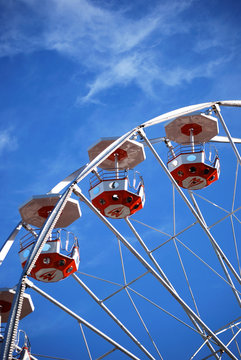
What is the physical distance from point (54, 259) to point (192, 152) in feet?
28.3

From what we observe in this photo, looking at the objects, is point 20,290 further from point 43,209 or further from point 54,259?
point 43,209

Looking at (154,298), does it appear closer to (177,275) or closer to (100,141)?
(177,275)

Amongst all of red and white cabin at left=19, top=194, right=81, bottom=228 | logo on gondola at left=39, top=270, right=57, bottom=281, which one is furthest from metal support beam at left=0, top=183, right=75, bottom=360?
logo on gondola at left=39, top=270, right=57, bottom=281

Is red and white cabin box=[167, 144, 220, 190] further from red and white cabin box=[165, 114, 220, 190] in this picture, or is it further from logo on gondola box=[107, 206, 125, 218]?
logo on gondola box=[107, 206, 125, 218]

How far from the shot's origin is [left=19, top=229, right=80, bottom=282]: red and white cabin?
86.9ft

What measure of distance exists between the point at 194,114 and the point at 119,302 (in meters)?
73.4

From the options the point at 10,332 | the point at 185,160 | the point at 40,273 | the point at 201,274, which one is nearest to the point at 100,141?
the point at 185,160

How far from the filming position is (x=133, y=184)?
28.7 metres

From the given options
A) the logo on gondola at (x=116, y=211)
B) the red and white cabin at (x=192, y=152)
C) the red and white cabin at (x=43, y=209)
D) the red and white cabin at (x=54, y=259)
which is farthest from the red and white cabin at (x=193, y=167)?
the red and white cabin at (x=54, y=259)

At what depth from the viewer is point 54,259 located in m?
26.5

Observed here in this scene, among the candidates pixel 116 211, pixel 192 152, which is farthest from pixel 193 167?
pixel 116 211

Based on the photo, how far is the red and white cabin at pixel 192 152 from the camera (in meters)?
29.9

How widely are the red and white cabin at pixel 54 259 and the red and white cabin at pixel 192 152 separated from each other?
6388 mm

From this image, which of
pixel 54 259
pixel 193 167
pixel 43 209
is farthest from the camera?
pixel 193 167
